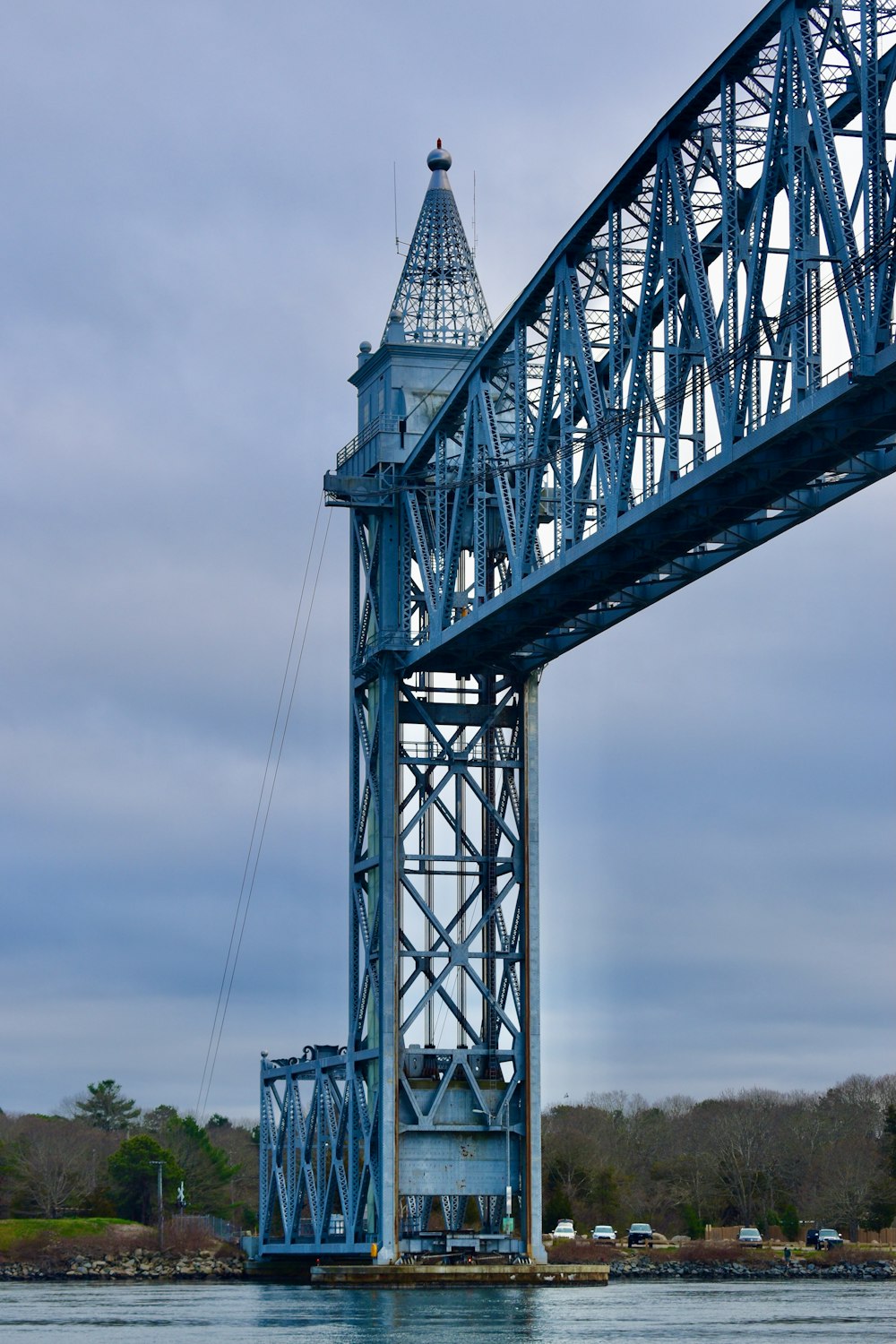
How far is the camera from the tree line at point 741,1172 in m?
108

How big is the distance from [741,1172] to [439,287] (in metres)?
58.5

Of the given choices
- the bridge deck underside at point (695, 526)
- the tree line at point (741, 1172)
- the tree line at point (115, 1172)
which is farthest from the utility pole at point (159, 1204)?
the bridge deck underside at point (695, 526)

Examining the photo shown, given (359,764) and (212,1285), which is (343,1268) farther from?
(212,1285)

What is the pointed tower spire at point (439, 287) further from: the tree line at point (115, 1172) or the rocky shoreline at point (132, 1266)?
the tree line at point (115, 1172)

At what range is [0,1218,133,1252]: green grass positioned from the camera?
114 meters

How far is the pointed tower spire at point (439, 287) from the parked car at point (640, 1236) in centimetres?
4717

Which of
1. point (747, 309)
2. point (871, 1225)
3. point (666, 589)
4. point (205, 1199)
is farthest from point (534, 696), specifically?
point (205, 1199)

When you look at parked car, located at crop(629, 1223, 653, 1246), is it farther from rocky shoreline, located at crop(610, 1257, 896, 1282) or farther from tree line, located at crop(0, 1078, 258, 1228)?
tree line, located at crop(0, 1078, 258, 1228)

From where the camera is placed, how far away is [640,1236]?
105 metres

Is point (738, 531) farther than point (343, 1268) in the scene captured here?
No

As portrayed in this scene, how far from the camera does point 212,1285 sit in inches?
3435

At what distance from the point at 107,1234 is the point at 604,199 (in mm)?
76496

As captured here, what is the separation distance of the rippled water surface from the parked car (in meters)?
24.3

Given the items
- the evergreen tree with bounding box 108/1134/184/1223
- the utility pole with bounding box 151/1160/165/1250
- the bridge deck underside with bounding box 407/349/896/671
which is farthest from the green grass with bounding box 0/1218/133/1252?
the bridge deck underside with bounding box 407/349/896/671
